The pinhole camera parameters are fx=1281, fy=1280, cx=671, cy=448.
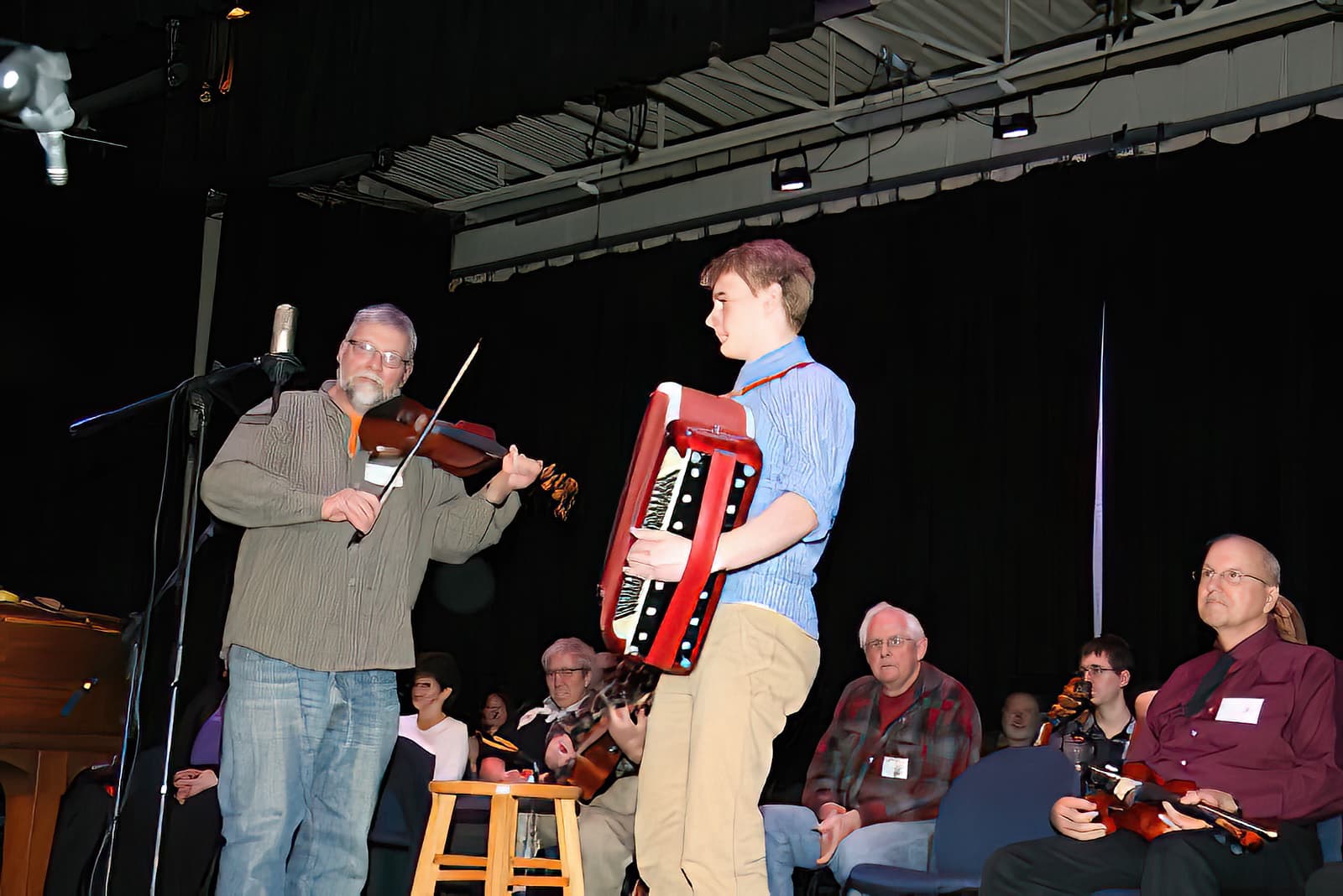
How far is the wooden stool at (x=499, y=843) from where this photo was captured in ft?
12.0

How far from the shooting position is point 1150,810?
3355 millimetres

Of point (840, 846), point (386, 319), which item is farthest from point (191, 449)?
point (840, 846)

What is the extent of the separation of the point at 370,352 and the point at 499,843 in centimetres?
150

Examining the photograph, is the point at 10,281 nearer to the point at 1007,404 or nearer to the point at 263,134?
the point at 263,134

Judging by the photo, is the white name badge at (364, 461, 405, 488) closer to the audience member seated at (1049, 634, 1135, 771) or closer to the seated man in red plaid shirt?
the seated man in red plaid shirt

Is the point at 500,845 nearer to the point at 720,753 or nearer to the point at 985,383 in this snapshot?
the point at 720,753

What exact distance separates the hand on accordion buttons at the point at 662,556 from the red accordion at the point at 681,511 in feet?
0.04

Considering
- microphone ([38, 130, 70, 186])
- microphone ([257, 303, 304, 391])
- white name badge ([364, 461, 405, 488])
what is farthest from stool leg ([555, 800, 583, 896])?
microphone ([38, 130, 70, 186])

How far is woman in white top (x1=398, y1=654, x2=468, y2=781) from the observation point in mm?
5805

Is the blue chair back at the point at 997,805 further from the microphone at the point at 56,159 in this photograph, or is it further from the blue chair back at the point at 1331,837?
the microphone at the point at 56,159

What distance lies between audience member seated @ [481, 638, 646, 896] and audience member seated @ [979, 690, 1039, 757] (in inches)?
103

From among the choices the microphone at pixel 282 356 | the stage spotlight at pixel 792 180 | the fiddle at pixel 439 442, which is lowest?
the fiddle at pixel 439 442

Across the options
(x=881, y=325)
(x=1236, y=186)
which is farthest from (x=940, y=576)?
(x=1236, y=186)

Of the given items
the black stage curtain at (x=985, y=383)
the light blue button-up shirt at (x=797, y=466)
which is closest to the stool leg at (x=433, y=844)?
the light blue button-up shirt at (x=797, y=466)
